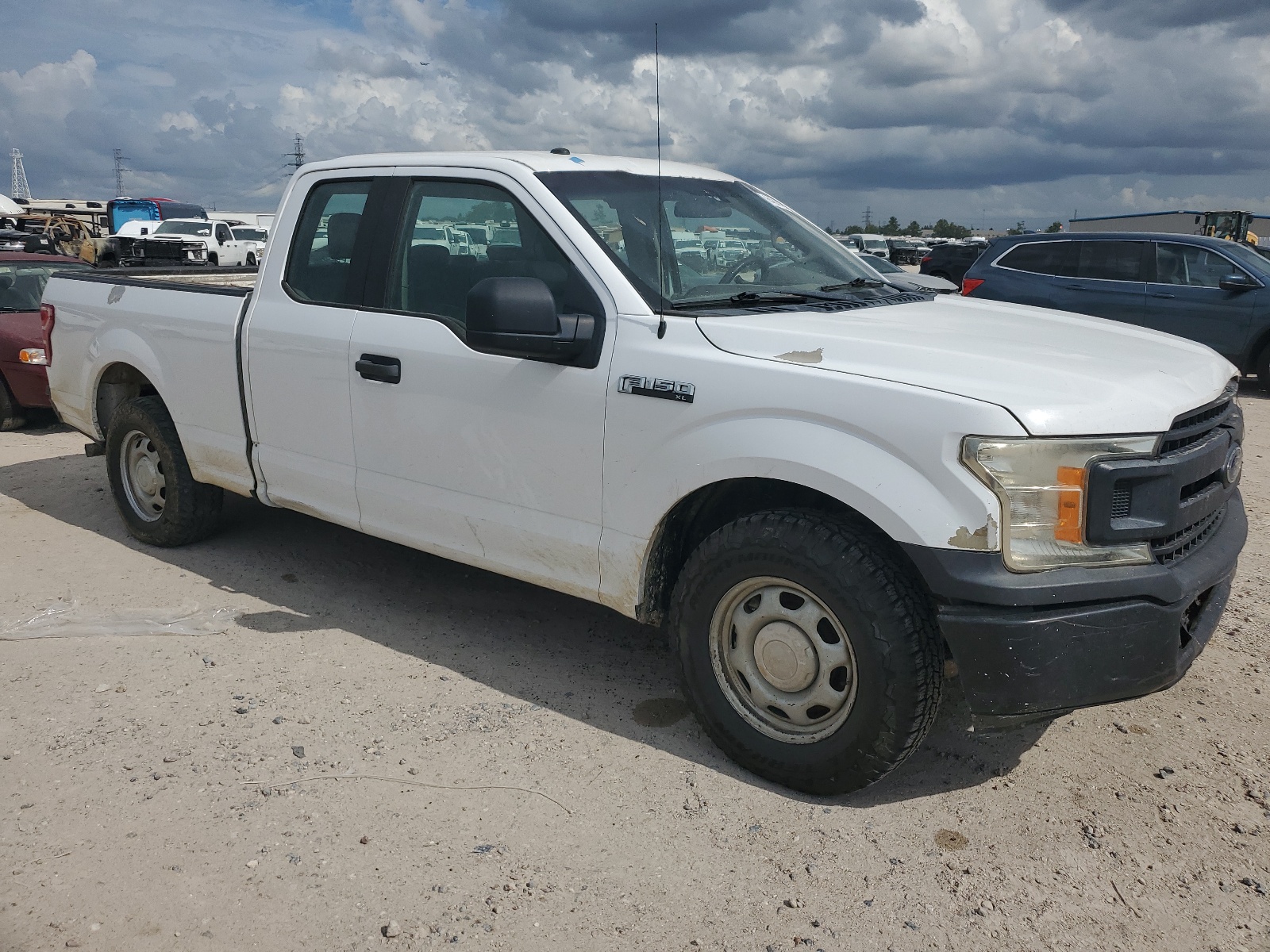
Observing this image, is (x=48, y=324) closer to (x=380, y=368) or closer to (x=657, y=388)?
(x=380, y=368)

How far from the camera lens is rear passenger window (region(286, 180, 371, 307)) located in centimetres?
432

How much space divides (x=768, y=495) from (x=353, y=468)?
1818mm

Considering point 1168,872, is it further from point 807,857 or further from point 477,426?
point 477,426

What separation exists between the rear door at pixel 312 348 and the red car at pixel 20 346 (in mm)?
5205

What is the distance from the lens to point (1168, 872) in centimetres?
285

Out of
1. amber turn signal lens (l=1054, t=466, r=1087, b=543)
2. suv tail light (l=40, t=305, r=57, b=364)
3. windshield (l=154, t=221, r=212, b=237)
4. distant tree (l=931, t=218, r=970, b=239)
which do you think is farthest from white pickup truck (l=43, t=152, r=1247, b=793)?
distant tree (l=931, t=218, r=970, b=239)

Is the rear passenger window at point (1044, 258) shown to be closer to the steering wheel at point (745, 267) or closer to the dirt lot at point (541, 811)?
the dirt lot at point (541, 811)

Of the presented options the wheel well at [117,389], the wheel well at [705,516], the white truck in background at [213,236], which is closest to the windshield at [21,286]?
the wheel well at [117,389]

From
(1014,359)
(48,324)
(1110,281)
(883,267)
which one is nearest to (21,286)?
(48,324)

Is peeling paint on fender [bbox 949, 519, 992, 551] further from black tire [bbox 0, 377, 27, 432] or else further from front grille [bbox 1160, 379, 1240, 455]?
black tire [bbox 0, 377, 27, 432]

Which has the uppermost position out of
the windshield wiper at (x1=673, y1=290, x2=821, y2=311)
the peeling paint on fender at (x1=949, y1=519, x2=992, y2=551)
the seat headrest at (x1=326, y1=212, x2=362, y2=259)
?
the seat headrest at (x1=326, y1=212, x2=362, y2=259)

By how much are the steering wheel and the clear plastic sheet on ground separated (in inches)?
104

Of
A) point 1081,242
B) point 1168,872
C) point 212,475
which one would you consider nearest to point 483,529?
point 212,475

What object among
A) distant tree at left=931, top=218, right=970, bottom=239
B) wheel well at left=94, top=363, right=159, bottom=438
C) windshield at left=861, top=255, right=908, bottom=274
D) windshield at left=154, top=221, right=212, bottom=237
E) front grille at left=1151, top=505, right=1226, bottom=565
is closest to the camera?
front grille at left=1151, top=505, right=1226, bottom=565
